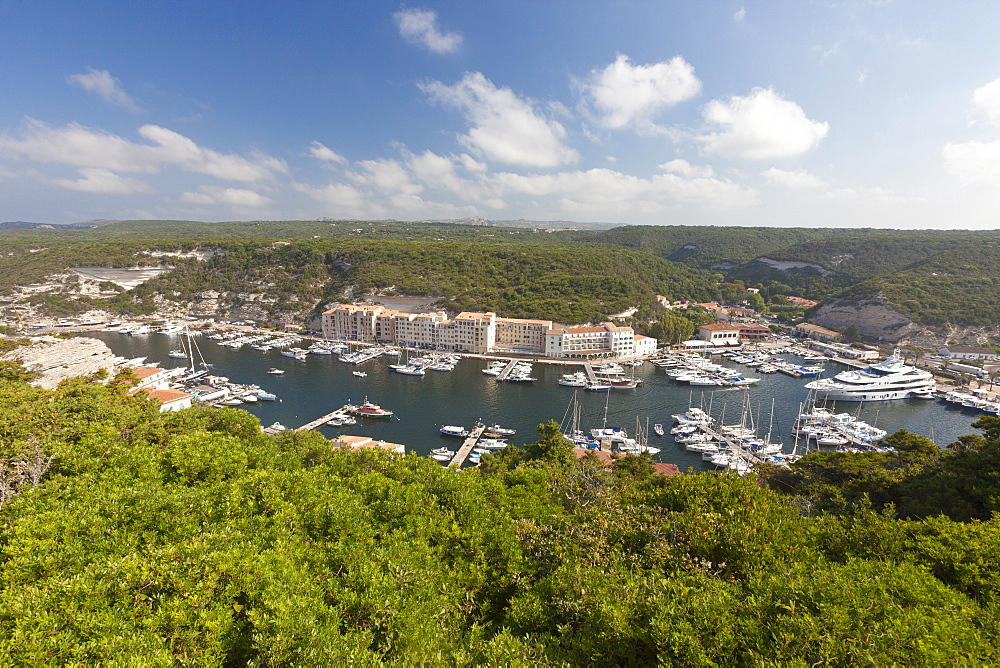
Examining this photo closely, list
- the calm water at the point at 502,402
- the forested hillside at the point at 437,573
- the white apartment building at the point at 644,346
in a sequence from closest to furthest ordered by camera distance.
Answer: the forested hillside at the point at 437,573 → the calm water at the point at 502,402 → the white apartment building at the point at 644,346

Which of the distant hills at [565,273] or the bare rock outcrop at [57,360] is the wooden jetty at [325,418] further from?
the distant hills at [565,273]

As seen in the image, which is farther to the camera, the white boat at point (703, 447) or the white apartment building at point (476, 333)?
the white apartment building at point (476, 333)

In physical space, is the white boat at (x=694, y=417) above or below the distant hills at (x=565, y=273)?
below

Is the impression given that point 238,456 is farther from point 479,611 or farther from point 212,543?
point 479,611

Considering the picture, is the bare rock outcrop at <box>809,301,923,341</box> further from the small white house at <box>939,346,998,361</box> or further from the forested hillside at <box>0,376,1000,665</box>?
the forested hillside at <box>0,376,1000,665</box>

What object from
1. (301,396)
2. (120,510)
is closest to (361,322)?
(301,396)

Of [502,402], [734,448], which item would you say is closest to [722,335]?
[734,448]

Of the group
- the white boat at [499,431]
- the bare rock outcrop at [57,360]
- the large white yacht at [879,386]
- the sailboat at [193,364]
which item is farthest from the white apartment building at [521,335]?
the bare rock outcrop at [57,360]

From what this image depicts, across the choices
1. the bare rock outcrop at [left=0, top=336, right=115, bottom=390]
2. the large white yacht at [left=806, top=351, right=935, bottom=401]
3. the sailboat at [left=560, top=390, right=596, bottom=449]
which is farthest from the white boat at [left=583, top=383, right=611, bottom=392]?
the bare rock outcrop at [left=0, top=336, right=115, bottom=390]
